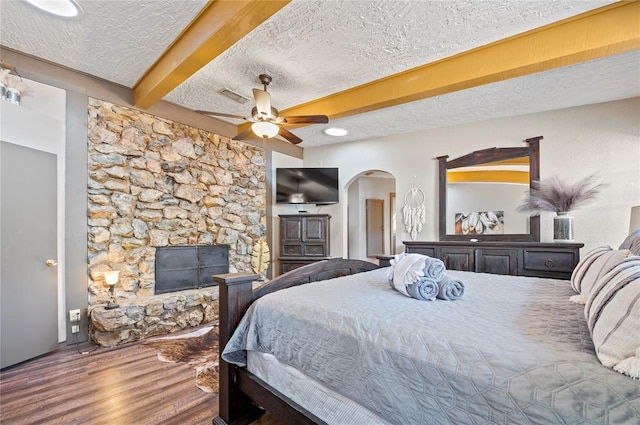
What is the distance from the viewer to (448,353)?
0.87 metres

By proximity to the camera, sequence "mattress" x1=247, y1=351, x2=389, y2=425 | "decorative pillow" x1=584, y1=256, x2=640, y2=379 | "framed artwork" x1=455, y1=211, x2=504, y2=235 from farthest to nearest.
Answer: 1. "framed artwork" x1=455, y1=211, x2=504, y2=235
2. "mattress" x1=247, y1=351, x2=389, y2=425
3. "decorative pillow" x1=584, y1=256, x2=640, y2=379

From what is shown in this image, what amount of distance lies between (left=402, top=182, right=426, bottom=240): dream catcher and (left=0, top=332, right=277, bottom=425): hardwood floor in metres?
2.96

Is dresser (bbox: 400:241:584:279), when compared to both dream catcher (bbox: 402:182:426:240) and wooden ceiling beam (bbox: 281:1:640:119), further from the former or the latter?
wooden ceiling beam (bbox: 281:1:640:119)

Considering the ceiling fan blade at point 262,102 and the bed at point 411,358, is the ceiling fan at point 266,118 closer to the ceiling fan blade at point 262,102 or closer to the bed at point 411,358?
the ceiling fan blade at point 262,102

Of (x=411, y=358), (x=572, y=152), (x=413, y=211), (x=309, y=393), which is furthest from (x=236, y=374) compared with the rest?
(x=572, y=152)

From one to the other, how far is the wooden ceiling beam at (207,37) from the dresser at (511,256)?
2.15m

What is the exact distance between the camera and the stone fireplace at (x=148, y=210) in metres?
2.79

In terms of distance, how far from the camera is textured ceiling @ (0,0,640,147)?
5.98 feet

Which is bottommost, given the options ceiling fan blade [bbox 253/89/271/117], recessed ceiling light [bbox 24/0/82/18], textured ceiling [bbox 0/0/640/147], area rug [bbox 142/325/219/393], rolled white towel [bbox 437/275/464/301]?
area rug [bbox 142/325/219/393]

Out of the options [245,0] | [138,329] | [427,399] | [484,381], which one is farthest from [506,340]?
[138,329]

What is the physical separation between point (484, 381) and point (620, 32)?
241 centimetres

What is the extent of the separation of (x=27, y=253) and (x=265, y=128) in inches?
90.6

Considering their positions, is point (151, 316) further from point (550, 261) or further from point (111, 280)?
point (550, 261)

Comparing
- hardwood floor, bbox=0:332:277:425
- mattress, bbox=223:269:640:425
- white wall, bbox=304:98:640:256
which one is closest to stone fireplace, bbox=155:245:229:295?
A: hardwood floor, bbox=0:332:277:425
